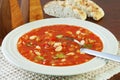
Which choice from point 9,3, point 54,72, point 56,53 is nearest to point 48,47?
point 56,53

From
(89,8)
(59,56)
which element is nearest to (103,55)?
(59,56)

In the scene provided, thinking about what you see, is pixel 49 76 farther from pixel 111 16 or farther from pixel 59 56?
pixel 111 16

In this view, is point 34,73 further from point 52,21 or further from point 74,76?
point 52,21

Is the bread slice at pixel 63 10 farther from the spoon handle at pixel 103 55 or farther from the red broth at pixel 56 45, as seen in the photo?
the spoon handle at pixel 103 55

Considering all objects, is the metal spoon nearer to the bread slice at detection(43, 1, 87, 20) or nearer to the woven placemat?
the woven placemat

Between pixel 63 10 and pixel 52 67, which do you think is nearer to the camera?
pixel 52 67

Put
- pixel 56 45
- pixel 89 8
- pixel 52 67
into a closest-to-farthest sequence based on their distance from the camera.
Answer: pixel 52 67 < pixel 56 45 < pixel 89 8

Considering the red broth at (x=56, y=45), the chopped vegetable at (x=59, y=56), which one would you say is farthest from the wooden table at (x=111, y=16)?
the chopped vegetable at (x=59, y=56)
